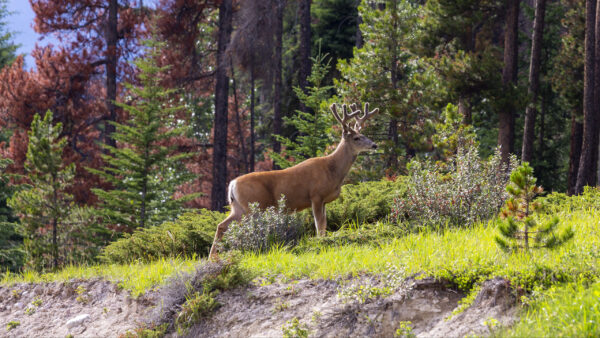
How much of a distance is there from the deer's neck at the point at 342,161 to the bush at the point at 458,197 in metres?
1.34

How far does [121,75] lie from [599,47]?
52.9 ft

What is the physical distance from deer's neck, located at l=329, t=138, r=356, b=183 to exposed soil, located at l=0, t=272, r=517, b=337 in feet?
11.8

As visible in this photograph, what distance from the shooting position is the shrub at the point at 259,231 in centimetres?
825

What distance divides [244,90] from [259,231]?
75.2ft

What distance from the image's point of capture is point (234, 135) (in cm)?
3164

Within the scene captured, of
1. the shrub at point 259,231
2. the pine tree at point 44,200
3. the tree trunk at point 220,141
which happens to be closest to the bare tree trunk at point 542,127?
the tree trunk at point 220,141

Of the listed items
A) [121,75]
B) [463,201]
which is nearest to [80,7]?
[121,75]

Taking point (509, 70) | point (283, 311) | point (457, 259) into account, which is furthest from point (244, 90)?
point (457, 259)

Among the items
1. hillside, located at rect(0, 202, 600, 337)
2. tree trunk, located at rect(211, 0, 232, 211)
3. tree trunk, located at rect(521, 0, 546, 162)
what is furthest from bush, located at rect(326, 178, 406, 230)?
tree trunk, located at rect(211, 0, 232, 211)

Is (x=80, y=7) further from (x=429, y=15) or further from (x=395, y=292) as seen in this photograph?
(x=395, y=292)

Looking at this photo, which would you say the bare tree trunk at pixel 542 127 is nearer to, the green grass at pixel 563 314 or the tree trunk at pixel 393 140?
the tree trunk at pixel 393 140

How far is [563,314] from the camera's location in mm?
4594

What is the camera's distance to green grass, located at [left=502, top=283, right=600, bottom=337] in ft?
14.3

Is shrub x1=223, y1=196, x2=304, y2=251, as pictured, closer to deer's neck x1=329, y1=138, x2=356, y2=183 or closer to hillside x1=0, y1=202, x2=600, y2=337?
hillside x1=0, y1=202, x2=600, y2=337
